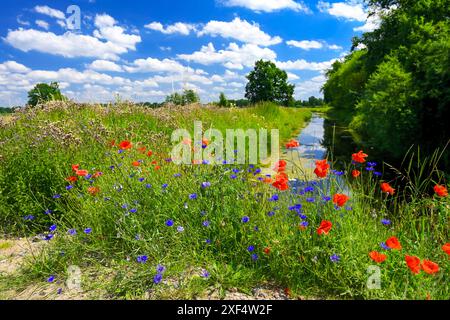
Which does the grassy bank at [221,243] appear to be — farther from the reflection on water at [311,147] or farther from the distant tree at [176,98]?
the distant tree at [176,98]

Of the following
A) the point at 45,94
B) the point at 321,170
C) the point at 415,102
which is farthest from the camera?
the point at 415,102

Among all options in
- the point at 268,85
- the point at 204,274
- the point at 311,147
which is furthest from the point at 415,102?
the point at 268,85

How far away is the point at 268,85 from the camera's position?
62344 mm

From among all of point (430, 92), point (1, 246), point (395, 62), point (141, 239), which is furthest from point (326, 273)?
point (395, 62)

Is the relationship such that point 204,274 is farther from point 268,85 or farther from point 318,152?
point 268,85

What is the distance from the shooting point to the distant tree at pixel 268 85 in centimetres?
6238

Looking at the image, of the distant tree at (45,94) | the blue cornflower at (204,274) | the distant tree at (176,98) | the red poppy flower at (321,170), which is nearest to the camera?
the blue cornflower at (204,274)

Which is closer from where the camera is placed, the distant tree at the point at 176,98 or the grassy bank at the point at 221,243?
the grassy bank at the point at 221,243

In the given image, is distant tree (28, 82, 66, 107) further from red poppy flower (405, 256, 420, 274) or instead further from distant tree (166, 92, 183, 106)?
red poppy flower (405, 256, 420, 274)

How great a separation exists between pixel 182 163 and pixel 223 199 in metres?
1.40

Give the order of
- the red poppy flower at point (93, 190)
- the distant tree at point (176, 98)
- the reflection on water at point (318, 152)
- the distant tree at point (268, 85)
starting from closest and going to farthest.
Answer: the red poppy flower at point (93, 190) → the reflection on water at point (318, 152) → the distant tree at point (176, 98) → the distant tree at point (268, 85)

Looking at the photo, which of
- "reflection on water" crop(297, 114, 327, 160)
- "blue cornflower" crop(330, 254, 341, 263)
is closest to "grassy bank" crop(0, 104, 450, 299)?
"blue cornflower" crop(330, 254, 341, 263)

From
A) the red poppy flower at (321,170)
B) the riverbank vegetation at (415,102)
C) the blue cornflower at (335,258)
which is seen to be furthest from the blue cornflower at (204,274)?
the riverbank vegetation at (415,102)
